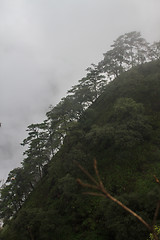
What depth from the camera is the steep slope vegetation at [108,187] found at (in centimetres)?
1078

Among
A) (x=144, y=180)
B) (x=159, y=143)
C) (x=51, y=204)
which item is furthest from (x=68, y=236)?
(x=159, y=143)

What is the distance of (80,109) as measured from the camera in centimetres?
2575

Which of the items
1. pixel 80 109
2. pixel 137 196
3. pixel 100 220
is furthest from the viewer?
pixel 80 109

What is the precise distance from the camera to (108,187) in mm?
16797

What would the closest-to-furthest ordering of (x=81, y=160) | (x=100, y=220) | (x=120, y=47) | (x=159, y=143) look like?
(x=100, y=220), (x=81, y=160), (x=159, y=143), (x=120, y=47)

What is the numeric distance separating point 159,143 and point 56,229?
14490 mm

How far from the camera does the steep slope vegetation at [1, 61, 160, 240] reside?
1078 cm

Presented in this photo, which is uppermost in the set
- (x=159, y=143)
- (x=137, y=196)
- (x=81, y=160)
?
(x=81, y=160)

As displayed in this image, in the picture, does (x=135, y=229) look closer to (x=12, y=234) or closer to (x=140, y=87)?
(x=12, y=234)

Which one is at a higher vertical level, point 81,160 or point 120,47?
point 120,47

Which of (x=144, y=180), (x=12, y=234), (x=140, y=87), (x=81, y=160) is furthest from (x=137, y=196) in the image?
(x=140, y=87)

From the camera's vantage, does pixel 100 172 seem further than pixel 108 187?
Yes

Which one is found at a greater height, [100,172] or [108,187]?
[100,172]

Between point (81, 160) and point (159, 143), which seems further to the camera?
point (159, 143)
